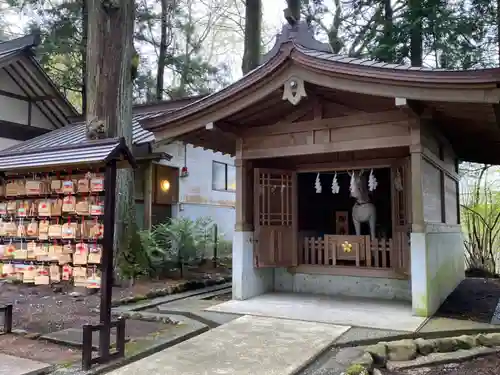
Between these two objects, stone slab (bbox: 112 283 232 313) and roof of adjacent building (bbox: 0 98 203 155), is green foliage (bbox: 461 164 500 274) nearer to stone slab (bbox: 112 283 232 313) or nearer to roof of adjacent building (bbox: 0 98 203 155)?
stone slab (bbox: 112 283 232 313)

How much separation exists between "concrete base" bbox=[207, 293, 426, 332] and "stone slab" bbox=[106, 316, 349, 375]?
0.41 meters

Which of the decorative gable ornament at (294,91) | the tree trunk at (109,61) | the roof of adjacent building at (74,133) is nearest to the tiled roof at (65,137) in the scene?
the roof of adjacent building at (74,133)

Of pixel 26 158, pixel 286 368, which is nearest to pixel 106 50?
pixel 26 158

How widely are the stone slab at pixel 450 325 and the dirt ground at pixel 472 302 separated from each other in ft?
0.75

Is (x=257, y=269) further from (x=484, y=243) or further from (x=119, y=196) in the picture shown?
(x=484, y=243)

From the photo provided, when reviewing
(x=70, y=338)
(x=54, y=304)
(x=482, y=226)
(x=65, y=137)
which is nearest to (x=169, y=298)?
(x=54, y=304)

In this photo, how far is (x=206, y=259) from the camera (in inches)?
438

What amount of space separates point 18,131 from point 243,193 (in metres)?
9.30

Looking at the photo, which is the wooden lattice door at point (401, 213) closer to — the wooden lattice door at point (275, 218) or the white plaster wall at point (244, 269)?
the wooden lattice door at point (275, 218)

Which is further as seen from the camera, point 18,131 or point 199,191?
point 18,131

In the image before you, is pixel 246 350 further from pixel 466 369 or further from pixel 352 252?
pixel 352 252

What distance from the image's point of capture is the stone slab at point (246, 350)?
12.3ft

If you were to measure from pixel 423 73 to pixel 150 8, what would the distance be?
13.2 metres

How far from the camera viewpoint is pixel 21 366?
377 centimetres
